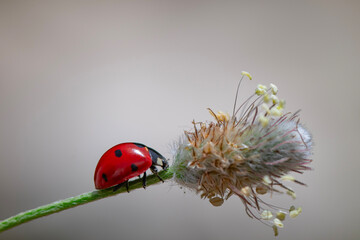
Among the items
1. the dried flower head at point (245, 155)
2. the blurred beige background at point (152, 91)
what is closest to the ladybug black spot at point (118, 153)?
the dried flower head at point (245, 155)

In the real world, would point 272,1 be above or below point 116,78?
above

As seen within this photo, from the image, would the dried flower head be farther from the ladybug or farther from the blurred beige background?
the blurred beige background

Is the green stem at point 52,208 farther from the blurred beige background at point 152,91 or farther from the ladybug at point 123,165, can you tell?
the blurred beige background at point 152,91

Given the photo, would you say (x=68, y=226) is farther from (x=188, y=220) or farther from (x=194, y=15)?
(x=194, y=15)

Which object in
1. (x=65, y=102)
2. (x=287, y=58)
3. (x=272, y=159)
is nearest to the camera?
(x=272, y=159)

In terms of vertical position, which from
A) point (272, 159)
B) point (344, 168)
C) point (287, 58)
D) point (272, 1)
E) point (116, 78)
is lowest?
point (344, 168)

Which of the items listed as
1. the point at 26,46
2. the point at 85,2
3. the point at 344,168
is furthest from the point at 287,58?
the point at 26,46
